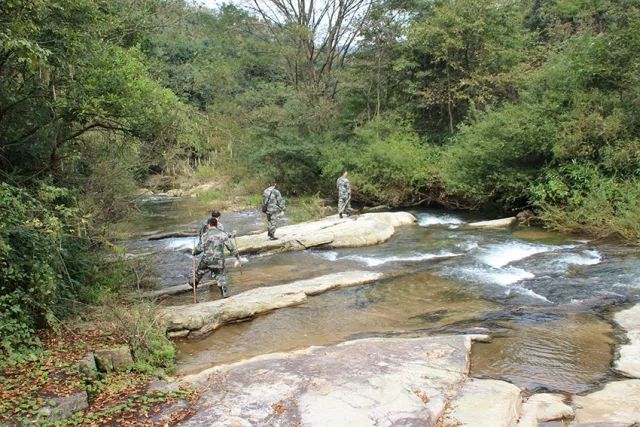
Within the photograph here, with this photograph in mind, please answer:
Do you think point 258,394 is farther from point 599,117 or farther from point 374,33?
point 374,33

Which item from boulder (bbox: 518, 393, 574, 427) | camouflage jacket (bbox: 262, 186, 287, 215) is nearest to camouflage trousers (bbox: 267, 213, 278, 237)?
camouflage jacket (bbox: 262, 186, 287, 215)

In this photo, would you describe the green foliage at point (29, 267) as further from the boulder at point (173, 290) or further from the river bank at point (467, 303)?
the boulder at point (173, 290)

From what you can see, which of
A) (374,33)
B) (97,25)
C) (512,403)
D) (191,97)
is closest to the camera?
(512,403)

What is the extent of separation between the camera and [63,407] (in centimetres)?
510

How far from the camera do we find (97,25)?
805cm

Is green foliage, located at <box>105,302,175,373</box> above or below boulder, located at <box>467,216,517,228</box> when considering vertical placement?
above

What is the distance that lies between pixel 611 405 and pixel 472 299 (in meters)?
4.22

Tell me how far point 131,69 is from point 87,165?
2978mm

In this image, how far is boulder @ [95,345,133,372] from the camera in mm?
6215

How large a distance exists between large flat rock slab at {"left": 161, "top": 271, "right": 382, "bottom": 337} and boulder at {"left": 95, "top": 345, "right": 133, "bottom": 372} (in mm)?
1485

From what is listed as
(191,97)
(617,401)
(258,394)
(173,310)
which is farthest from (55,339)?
(191,97)

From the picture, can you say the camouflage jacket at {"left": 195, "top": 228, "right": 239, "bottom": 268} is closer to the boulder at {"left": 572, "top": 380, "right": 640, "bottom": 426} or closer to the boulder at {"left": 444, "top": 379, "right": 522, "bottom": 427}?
the boulder at {"left": 444, "top": 379, "right": 522, "bottom": 427}

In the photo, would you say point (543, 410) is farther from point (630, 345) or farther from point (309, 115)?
point (309, 115)

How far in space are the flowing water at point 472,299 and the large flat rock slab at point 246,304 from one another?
0.68ft
